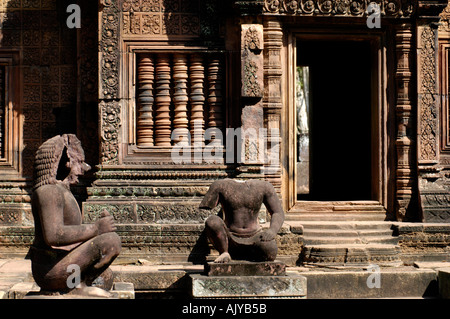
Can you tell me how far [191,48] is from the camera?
1076cm

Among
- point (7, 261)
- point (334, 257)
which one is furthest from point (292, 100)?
point (7, 261)

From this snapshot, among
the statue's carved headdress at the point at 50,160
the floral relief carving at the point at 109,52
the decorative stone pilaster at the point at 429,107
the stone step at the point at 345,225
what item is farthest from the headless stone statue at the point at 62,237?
the decorative stone pilaster at the point at 429,107

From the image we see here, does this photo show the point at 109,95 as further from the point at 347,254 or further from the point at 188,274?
the point at 347,254

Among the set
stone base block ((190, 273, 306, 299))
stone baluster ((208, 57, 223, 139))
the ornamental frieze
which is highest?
the ornamental frieze

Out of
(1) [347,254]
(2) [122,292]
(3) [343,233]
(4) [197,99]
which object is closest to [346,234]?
(3) [343,233]

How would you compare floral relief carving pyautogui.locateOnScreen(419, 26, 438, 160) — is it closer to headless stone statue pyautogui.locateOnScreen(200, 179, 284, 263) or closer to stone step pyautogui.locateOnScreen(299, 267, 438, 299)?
stone step pyautogui.locateOnScreen(299, 267, 438, 299)

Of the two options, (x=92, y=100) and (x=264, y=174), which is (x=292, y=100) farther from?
(x=92, y=100)

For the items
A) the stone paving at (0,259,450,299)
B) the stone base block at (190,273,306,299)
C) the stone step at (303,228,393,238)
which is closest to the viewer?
the stone base block at (190,273,306,299)

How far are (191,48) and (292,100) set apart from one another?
1.67 m

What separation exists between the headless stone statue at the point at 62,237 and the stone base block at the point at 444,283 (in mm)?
4287

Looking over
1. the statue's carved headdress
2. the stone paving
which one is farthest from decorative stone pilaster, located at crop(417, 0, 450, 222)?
the statue's carved headdress

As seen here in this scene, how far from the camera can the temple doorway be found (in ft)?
45.5

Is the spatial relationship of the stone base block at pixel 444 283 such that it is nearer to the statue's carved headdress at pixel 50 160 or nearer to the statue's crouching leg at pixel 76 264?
the statue's crouching leg at pixel 76 264

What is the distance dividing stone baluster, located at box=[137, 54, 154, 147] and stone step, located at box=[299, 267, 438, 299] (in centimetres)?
310
